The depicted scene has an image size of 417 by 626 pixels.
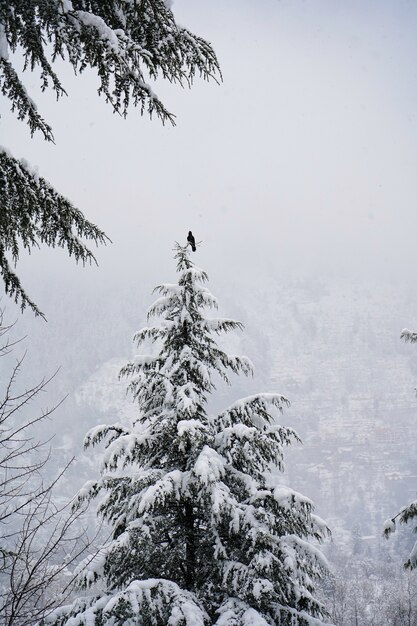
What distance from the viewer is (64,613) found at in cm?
613

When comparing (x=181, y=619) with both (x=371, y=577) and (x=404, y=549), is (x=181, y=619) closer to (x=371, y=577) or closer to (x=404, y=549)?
(x=371, y=577)

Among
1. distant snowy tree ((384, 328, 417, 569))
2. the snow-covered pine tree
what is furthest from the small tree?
distant snowy tree ((384, 328, 417, 569))

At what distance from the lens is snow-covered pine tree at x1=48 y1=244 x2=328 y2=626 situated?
5.62 meters

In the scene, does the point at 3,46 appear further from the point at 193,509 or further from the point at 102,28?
the point at 193,509

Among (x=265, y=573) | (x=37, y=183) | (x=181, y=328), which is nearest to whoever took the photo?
(x=37, y=183)

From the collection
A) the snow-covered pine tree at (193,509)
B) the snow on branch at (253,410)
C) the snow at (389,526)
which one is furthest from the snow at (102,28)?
the snow at (389,526)

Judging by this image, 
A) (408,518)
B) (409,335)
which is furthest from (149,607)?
(409,335)

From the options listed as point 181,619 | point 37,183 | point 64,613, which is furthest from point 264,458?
point 37,183

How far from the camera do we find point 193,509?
716 cm

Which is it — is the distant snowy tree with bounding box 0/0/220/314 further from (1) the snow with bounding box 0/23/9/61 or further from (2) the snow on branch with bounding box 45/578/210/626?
(2) the snow on branch with bounding box 45/578/210/626

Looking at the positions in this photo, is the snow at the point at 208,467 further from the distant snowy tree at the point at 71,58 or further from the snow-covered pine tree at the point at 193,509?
the distant snowy tree at the point at 71,58

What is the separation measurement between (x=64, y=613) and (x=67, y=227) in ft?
17.1

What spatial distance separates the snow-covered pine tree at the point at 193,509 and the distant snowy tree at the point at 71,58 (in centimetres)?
343

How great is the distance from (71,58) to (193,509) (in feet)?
20.2
